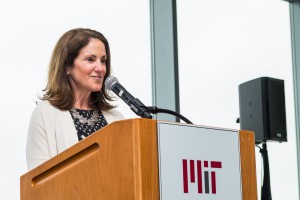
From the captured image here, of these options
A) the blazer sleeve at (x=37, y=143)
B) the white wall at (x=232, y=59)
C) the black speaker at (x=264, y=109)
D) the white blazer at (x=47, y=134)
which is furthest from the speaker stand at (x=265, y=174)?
the blazer sleeve at (x=37, y=143)

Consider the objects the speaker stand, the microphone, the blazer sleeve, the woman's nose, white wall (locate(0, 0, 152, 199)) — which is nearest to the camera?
the microphone

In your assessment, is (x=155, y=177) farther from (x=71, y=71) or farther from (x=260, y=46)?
(x=260, y=46)

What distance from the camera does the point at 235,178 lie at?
1.98 meters

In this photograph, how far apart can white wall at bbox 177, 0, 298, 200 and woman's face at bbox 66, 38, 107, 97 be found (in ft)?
7.39

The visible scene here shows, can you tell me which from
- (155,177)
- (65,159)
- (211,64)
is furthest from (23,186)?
(211,64)

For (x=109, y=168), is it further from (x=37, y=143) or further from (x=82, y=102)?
(x=82, y=102)

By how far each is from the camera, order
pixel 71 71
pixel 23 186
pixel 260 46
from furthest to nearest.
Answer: pixel 260 46
pixel 71 71
pixel 23 186

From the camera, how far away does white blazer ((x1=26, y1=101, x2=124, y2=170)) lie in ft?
7.65

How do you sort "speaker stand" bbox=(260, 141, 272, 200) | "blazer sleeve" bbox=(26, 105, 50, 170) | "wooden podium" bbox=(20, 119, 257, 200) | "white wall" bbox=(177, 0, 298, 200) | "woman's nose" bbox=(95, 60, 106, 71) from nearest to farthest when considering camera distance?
"wooden podium" bbox=(20, 119, 257, 200) → "blazer sleeve" bbox=(26, 105, 50, 170) → "woman's nose" bbox=(95, 60, 106, 71) → "speaker stand" bbox=(260, 141, 272, 200) → "white wall" bbox=(177, 0, 298, 200)

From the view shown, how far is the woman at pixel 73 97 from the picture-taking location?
2.43 m

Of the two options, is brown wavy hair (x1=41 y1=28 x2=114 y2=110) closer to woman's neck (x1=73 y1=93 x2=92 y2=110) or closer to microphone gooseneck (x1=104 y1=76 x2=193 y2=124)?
woman's neck (x1=73 y1=93 x2=92 y2=110)

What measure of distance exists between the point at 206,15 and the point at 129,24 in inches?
38.3

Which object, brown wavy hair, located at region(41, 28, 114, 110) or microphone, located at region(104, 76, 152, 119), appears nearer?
microphone, located at region(104, 76, 152, 119)

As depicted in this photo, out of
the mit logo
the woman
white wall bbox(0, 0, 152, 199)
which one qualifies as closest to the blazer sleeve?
the woman
